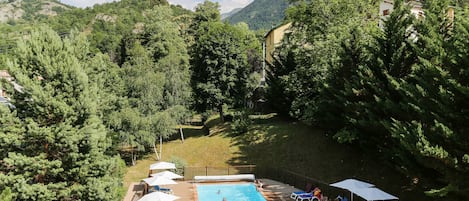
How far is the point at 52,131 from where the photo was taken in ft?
49.9

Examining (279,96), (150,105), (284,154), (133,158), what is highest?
(279,96)

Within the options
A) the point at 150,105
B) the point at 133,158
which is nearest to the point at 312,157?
the point at 150,105

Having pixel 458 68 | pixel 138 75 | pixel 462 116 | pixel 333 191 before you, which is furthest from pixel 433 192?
pixel 138 75

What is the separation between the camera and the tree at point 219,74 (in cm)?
3688

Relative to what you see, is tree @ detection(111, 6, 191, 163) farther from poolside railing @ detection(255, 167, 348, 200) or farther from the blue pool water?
poolside railing @ detection(255, 167, 348, 200)

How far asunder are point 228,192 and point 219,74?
16.2 metres

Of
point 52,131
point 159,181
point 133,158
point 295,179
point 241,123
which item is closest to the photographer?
point 52,131

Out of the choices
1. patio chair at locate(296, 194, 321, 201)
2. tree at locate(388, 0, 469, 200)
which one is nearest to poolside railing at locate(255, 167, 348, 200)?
patio chair at locate(296, 194, 321, 201)

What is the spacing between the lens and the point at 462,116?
12.6 metres

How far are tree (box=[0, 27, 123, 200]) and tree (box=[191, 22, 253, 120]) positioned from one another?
2083 centimetres

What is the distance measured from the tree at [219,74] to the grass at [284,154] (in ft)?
9.54

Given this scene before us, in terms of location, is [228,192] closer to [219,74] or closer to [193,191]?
[193,191]

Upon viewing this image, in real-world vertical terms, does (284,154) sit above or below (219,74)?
below

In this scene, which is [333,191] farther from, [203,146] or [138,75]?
[138,75]
